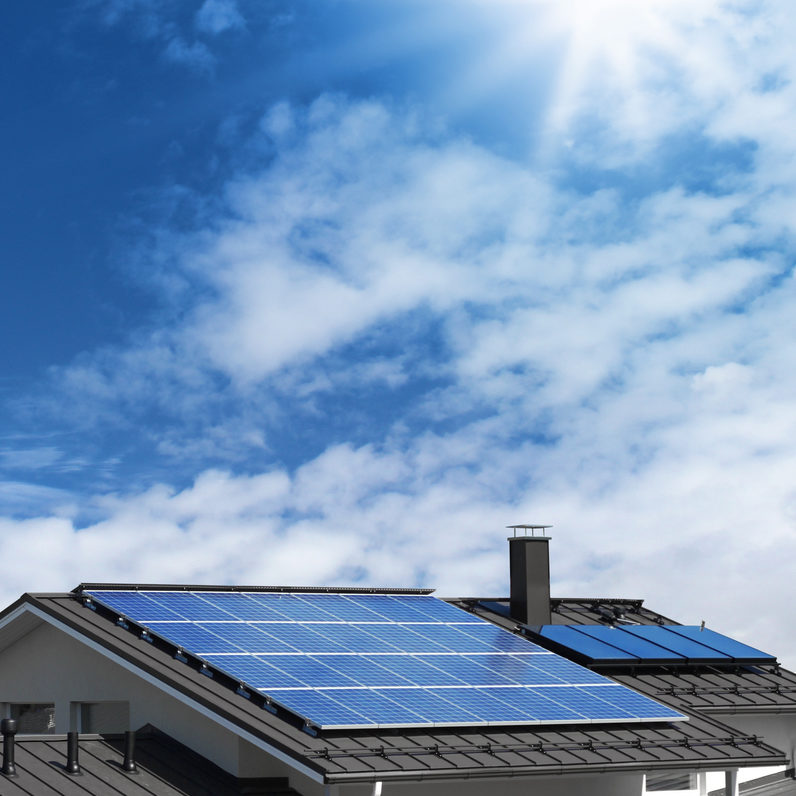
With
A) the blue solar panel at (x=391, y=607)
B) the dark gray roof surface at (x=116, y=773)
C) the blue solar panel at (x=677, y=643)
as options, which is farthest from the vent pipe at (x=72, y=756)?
the blue solar panel at (x=677, y=643)

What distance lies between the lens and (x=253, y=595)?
29219 mm

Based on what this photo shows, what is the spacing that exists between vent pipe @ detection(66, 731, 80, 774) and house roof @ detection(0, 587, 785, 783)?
74.1 inches

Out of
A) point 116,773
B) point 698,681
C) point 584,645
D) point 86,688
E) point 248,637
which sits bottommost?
point 116,773

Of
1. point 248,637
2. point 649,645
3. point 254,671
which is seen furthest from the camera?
point 649,645

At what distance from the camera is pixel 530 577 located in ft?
106

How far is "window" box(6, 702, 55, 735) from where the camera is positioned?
1105 inches

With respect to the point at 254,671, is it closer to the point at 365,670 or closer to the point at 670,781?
the point at 365,670

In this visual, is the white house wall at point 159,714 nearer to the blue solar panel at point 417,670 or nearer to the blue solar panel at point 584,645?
the blue solar panel at point 417,670

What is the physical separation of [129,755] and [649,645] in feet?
47.4

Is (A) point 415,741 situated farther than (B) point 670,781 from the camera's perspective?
No

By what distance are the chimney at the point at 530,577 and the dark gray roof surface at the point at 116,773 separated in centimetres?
1087

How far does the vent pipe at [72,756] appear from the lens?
21.4m

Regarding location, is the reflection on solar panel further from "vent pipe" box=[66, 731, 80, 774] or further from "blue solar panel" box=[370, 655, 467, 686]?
"vent pipe" box=[66, 731, 80, 774]

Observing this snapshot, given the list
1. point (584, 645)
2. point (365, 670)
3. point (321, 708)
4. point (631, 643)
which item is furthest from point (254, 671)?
point (631, 643)
